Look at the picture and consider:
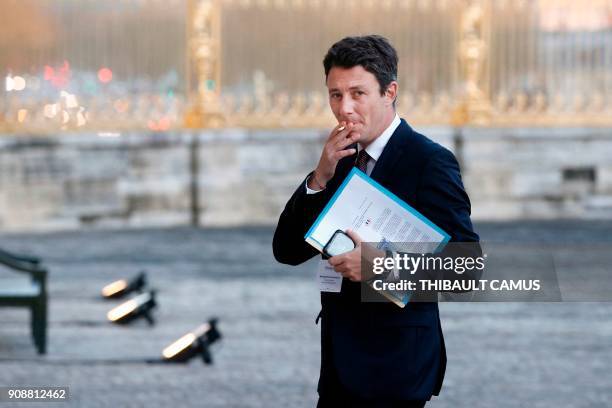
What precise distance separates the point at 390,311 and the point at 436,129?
14.0 meters

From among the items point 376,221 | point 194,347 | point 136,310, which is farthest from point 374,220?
point 136,310

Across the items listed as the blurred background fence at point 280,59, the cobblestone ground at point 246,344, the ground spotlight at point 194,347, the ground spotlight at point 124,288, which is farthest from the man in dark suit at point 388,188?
Result: the blurred background fence at point 280,59

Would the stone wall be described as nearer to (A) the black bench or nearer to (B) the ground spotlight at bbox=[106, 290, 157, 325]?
(B) the ground spotlight at bbox=[106, 290, 157, 325]

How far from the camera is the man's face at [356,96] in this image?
323cm

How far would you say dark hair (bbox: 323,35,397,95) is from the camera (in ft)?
10.6

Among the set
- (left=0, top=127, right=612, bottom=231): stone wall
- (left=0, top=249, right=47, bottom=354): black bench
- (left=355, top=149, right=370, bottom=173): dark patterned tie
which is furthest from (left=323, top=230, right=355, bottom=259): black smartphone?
(left=0, top=127, right=612, bottom=231): stone wall

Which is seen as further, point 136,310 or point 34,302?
point 136,310

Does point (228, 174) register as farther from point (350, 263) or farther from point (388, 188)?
point (350, 263)

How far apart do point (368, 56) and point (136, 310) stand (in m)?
6.95

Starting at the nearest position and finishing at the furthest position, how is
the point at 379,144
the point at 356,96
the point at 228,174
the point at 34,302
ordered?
the point at 356,96 < the point at 379,144 < the point at 34,302 < the point at 228,174

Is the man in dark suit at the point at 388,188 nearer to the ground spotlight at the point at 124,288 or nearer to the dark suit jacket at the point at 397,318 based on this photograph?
the dark suit jacket at the point at 397,318

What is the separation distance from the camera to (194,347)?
8.28 metres

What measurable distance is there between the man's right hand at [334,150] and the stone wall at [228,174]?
13.3m

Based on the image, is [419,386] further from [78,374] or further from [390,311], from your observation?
[78,374]
